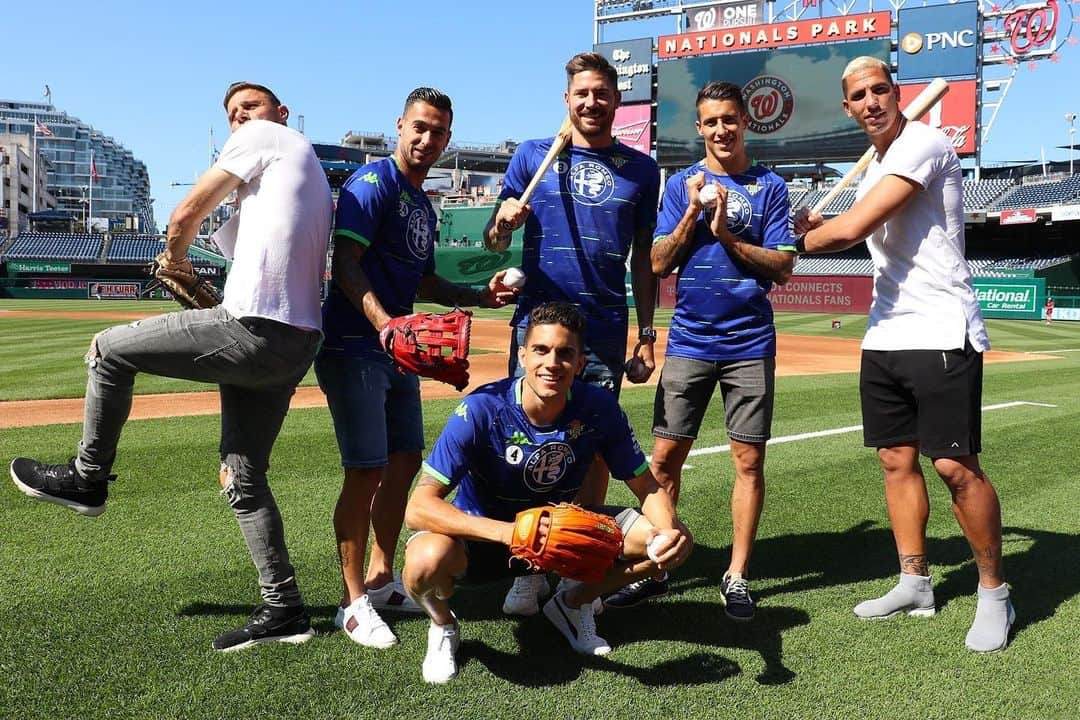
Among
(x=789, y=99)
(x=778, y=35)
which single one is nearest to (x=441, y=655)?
(x=789, y=99)

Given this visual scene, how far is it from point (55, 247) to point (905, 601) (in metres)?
59.8

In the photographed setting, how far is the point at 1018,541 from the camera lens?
451cm

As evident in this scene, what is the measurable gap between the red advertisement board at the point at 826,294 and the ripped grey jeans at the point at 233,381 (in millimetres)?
35541

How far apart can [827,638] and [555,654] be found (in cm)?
101

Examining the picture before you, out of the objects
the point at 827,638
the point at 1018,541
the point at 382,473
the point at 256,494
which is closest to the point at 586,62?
the point at 382,473

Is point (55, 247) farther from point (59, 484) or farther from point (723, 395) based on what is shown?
point (723, 395)

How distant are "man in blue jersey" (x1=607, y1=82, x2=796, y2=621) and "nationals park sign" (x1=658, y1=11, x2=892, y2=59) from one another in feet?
126

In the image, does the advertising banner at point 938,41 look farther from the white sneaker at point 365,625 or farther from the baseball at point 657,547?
the white sneaker at point 365,625

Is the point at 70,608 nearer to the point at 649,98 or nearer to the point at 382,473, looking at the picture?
the point at 382,473

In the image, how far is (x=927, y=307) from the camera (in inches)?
128

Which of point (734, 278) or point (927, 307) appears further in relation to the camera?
point (734, 278)

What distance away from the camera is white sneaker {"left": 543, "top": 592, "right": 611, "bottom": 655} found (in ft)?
9.87

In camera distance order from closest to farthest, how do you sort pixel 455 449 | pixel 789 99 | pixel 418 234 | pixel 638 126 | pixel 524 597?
pixel 455 449 < pixel 418 234 < pixel 524 597 < pixel 789 99 < pixel 638 126

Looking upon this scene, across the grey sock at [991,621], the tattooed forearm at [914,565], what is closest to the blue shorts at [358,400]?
the tattooed forearm at [914,565]
